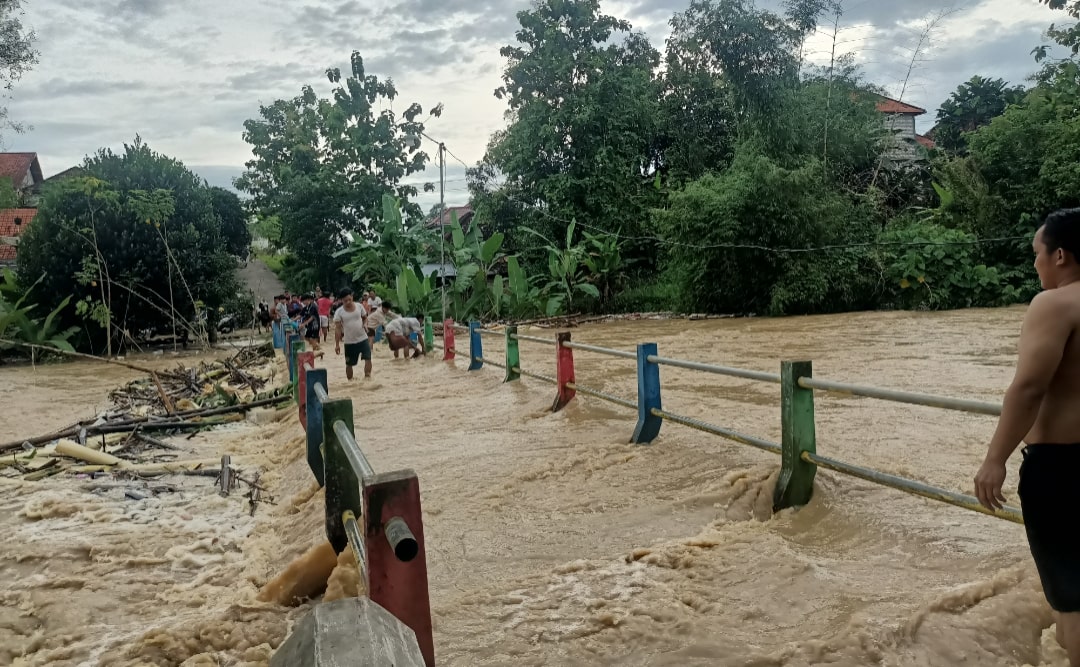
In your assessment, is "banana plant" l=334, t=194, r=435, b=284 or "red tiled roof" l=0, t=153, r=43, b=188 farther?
"red tiled roof" l=0, t=153, r=43, b=188

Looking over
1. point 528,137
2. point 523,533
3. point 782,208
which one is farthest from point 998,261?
point 523,533

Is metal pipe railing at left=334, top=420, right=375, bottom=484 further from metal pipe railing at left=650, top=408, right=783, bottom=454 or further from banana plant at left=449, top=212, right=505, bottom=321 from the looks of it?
banana plant at left=449, top=212, right=505, bottom=321

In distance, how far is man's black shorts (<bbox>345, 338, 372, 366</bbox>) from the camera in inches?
468

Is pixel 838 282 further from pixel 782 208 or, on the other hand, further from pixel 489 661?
pixel 489 661

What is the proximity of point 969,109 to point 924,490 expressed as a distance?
3793cm

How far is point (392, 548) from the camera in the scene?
86.7 inches

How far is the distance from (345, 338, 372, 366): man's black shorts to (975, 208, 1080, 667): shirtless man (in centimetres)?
1038

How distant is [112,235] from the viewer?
22906 millimetres

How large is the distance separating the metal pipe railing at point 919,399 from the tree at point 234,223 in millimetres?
30484

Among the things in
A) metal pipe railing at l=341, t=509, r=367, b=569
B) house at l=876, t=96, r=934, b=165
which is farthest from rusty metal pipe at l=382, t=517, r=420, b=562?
house at l=876, t=96, r=934, b=165

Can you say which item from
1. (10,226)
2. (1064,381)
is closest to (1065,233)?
(1064,381)

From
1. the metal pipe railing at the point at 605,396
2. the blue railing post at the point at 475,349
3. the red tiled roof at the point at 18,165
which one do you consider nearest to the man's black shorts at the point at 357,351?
the blue railing post at the point at 475,349

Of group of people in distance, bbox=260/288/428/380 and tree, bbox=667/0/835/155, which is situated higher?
tree, bbox=667/0/835/155

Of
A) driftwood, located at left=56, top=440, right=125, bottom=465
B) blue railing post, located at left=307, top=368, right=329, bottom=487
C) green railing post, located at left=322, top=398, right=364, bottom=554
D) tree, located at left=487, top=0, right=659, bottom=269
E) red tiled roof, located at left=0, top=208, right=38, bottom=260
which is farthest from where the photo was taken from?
red tiled roof, located at left=0, top=208, right=38, bottom=260
